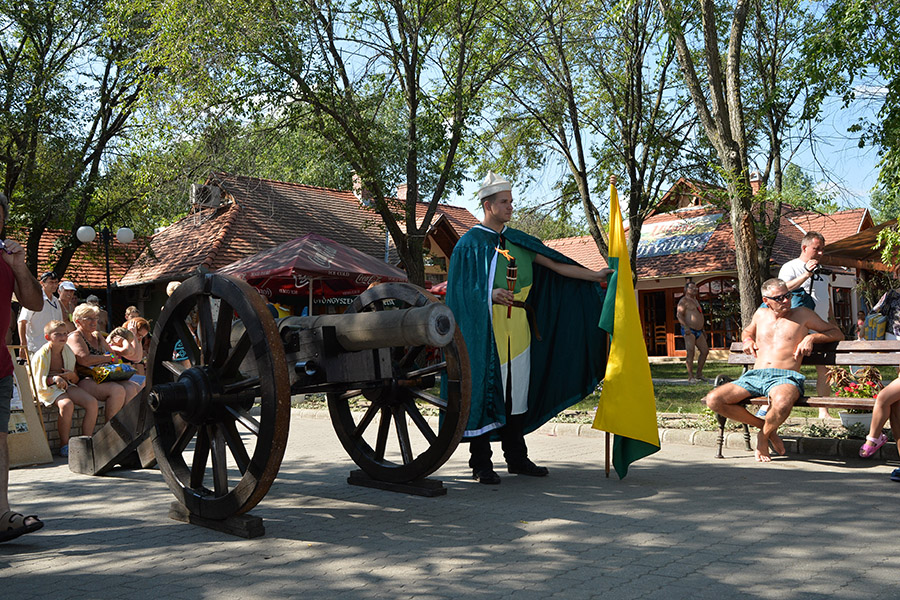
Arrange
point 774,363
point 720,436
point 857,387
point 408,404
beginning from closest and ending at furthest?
point 408,404, point 774,363, point 720,436, point 857,387

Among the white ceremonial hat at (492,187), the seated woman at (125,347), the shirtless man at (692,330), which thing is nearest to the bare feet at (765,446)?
the white ceremonial hat at (492,187)

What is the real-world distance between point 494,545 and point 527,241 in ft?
8.60

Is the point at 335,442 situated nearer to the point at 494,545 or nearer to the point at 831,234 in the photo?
the point at 494,545

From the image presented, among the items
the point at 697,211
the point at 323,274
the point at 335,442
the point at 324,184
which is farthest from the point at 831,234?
the point at 335,442

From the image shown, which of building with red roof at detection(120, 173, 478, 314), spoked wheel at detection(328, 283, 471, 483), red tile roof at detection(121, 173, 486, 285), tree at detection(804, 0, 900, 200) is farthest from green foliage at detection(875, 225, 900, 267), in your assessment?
red tile roof at detection(121, 173, 486, 285)

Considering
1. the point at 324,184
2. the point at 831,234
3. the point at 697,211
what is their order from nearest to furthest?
the point at 697,211 → the point at 831,234 → the point at 324,184

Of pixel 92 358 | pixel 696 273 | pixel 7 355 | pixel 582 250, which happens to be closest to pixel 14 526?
pixel 7 355

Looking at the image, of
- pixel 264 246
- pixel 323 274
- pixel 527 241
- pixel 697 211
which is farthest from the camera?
pixel 697 211

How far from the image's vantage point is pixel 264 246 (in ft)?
78.8

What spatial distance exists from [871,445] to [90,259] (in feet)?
69.5

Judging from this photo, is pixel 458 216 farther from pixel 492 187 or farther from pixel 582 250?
pixel 492 187

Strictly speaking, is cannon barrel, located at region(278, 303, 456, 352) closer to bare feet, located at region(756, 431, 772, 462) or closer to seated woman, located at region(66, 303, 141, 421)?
bare feet, located at region(756, 431, 772, 462)

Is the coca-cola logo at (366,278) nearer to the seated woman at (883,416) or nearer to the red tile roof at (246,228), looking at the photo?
the red tile roof at (246,228)

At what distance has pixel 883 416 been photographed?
19.1ft
